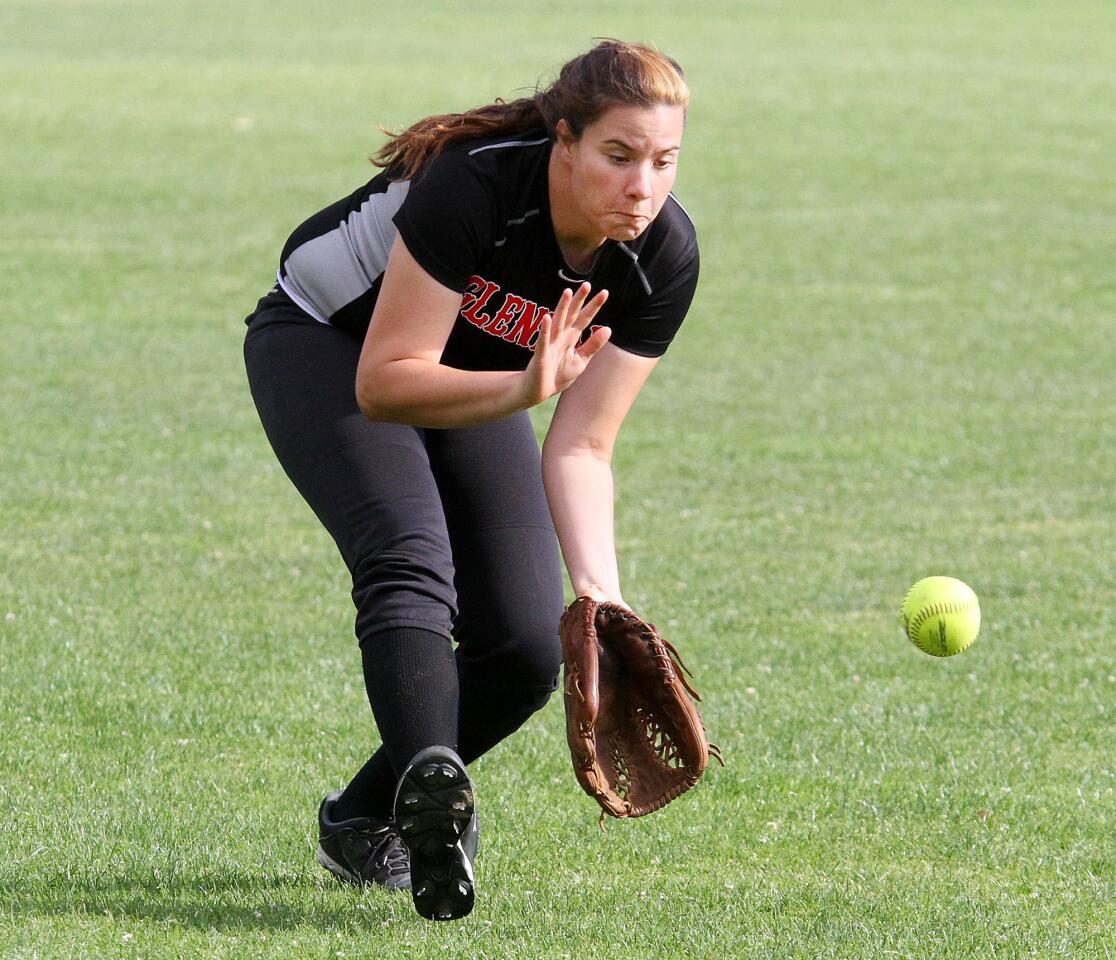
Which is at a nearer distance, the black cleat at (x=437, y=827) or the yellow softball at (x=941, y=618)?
the black cleat at (x=437, y=827)

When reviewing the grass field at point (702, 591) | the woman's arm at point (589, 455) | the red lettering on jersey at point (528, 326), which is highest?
the red lettering on jersey at point (528, 326)

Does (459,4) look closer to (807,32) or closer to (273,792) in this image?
(807,32)

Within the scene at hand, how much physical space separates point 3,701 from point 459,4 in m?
36.0

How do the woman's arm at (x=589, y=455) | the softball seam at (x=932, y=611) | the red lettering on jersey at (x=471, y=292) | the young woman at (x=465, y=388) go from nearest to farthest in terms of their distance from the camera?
the young woman at (x=465, y=388), the red lettering on jersey at (x=471, y=292), the woman's arm at (x=589, y=455), the softball seam at (x=932, y=611)

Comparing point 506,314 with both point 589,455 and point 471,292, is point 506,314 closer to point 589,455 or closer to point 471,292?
point 471,292

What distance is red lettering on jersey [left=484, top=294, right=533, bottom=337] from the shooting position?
3961 mm

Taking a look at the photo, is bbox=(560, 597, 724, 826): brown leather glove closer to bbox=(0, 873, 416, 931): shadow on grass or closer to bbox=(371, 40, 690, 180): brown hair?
bbox=(0, 873, 416, 931): shadow on grass

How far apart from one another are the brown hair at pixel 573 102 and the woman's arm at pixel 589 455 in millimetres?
A: 595

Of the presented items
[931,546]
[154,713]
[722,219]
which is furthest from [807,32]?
[154,713]

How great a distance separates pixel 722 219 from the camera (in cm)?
1845

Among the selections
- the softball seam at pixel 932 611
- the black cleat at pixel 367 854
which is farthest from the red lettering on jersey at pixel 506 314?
the softball seam at pixel 932 611

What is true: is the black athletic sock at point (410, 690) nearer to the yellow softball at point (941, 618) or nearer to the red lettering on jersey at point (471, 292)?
the red lettering on jersey at point (471, 292)

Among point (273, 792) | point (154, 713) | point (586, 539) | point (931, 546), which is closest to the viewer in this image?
point (586, 539)

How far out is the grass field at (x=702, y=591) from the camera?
4.17m
